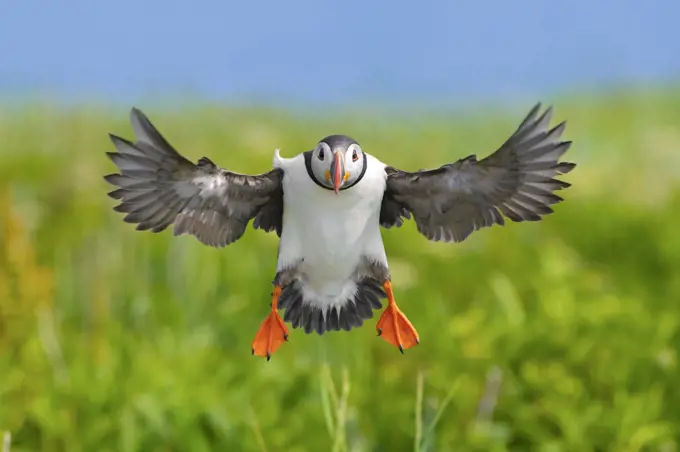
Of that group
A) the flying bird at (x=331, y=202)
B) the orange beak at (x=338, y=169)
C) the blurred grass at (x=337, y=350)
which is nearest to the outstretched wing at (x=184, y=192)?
the flying bird at (x=331, y=202)

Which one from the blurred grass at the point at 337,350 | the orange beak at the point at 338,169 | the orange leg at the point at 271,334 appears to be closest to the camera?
the orange beak at the point at 338,169

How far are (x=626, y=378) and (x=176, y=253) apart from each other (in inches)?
78.1

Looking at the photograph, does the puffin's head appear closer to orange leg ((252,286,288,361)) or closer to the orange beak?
the orange beak

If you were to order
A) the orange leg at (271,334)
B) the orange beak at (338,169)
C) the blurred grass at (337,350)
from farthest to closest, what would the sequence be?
the blurred grass at (337,350) → the orange leg at (271,334) → the orange beak at (338,169)

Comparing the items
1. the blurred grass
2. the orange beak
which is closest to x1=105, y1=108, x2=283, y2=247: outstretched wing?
the orange beak

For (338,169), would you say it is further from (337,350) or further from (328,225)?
(337,350)

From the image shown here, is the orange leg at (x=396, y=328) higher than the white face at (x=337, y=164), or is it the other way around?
the white face at (x=337, y=164)

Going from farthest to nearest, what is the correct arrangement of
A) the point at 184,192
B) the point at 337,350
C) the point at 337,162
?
the point at 337,350
the point at 184,192
the point at 337,162

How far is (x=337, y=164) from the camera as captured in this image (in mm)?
777

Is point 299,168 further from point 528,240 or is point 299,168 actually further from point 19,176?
point 19,176

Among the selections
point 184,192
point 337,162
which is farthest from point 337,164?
point 184,192

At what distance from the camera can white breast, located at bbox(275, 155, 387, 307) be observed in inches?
33.5

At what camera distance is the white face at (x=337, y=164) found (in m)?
0.78

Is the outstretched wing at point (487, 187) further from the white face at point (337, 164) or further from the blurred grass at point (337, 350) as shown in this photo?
the blurred grass at point (337, 350)
